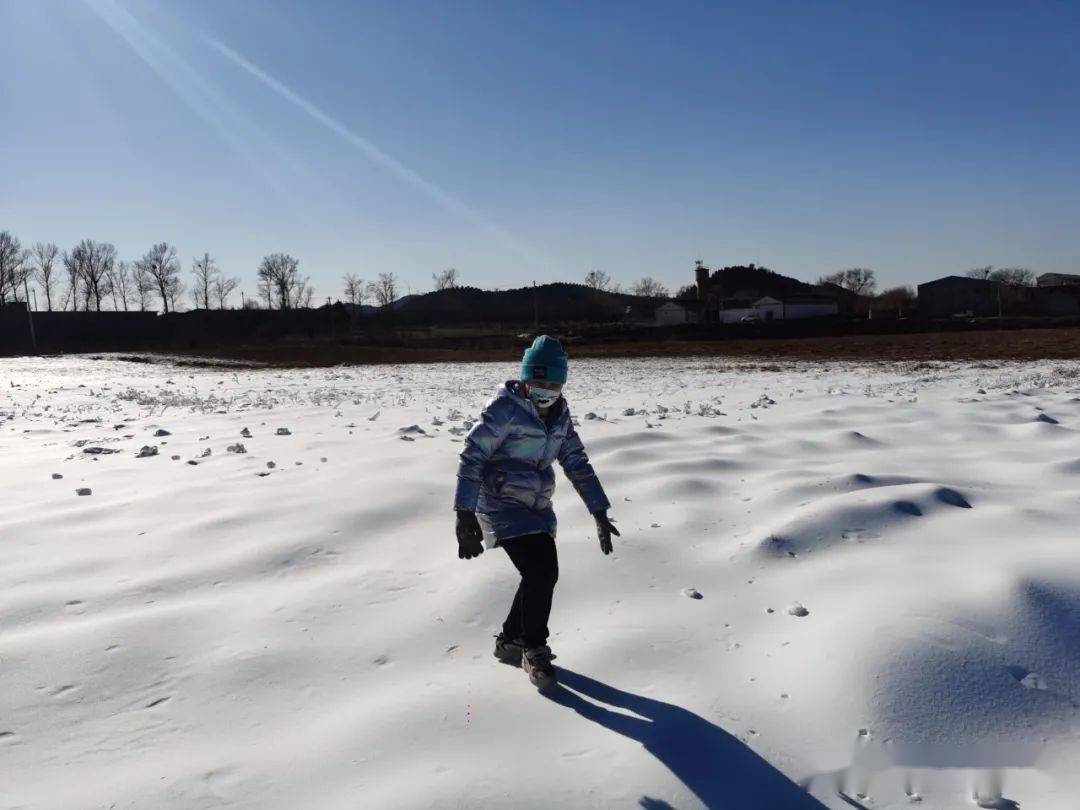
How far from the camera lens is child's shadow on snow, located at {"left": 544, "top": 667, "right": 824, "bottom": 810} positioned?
2408mm

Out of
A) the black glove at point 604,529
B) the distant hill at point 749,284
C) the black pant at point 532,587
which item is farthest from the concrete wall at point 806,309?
the black pant at point 532,587

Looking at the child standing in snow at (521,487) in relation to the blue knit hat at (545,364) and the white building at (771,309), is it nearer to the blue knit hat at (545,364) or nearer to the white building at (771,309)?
the blue knit hat at (545,364)

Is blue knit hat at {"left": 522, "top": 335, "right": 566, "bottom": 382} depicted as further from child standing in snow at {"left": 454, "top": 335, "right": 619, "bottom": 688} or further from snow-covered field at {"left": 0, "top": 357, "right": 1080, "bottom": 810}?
snow-covered field at {"left": 0, "top": 357, "right": 1080, "bottom": 810}

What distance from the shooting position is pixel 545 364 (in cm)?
338

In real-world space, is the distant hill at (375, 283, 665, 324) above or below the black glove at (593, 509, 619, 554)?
above

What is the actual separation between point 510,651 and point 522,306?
3862 inches

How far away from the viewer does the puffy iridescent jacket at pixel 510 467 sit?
132 inches

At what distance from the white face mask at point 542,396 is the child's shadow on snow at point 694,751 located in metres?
1.24

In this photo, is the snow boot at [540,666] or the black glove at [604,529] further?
the black glove at [604,529]

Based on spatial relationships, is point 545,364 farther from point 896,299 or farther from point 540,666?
point 896,299

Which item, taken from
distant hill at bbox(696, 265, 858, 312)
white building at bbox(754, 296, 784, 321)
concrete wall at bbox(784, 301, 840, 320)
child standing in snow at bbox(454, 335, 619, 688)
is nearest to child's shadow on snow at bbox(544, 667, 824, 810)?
child standing in snow at bbox(454, 335, 619, 688)

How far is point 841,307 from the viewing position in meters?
88.9

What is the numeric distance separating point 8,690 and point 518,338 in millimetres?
49158

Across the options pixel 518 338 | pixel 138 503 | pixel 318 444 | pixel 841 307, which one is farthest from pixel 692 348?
pixel 841 307
